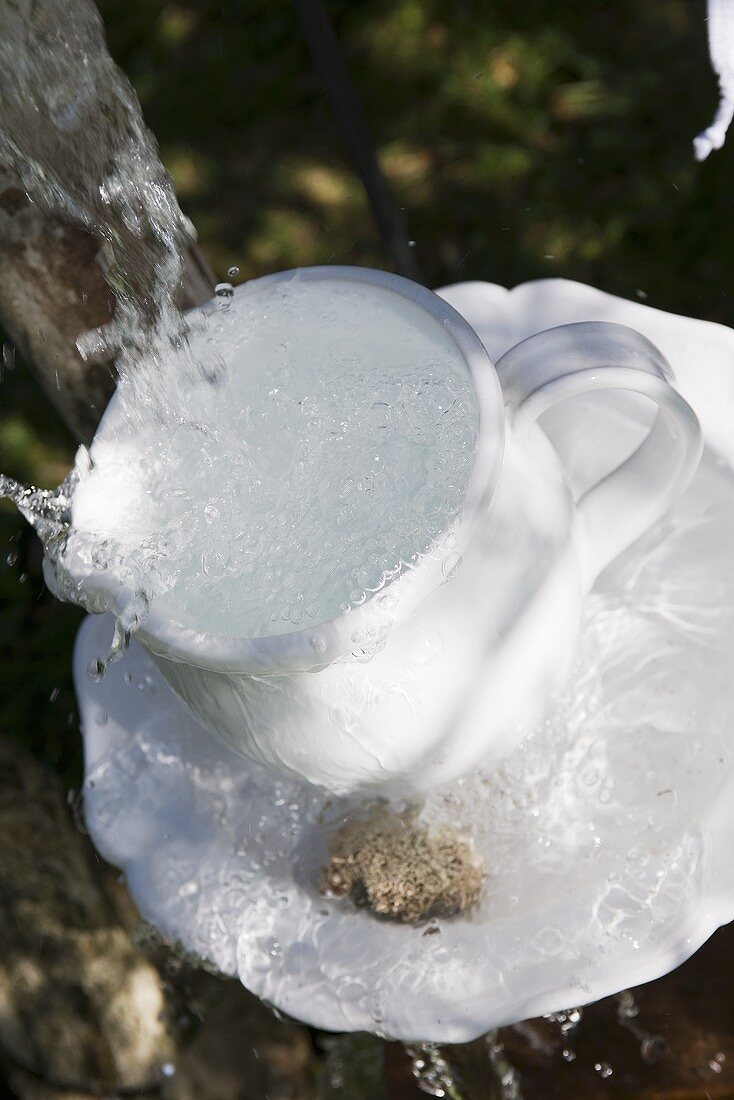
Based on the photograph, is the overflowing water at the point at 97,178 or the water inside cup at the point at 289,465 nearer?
the water inside cup at the point at 289,465

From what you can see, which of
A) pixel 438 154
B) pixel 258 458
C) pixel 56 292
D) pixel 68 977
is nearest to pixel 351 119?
pixel 438 154

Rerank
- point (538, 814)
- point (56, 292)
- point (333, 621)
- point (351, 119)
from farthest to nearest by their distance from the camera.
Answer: point (351, 119), point (56, 292), point (538, 814), point (333, 621)

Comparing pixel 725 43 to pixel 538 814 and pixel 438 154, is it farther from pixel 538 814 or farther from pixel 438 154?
pixel 438 154

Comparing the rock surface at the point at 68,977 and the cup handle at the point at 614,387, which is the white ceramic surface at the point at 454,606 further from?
the rock surface at the point at 68,977

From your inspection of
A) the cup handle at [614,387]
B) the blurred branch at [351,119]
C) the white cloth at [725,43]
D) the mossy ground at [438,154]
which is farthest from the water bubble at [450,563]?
the mossy ground at [438,154]

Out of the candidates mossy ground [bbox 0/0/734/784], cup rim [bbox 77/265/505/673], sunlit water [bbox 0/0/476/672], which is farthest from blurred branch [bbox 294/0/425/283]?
cup rim [bbox 77/265/505/673]

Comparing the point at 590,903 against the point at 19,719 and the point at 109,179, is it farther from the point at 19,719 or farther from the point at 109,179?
the point at 19,719
